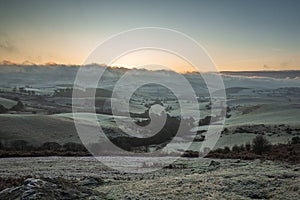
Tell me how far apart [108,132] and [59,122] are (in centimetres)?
1436

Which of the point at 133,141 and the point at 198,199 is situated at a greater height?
the point at 198,199

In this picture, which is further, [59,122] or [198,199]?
[59,122]

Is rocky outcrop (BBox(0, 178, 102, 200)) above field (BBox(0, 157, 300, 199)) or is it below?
above

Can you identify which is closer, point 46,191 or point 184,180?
point 46,191

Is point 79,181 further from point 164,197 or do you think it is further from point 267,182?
point 267,182

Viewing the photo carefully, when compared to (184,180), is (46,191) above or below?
above

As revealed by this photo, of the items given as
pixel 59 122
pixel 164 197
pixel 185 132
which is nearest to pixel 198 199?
pixel 164 197

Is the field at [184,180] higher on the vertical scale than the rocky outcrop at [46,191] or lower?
lower

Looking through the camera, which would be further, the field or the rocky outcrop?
the field

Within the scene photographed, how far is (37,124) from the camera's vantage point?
79500 mm

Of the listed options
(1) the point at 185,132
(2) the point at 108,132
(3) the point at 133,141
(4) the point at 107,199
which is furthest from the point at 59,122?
(4) the point at 107,199

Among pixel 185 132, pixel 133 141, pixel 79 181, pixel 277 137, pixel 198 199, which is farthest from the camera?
pixel 185 132

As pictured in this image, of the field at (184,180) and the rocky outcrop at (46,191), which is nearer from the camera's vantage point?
the rocky outcrop at (46,191)

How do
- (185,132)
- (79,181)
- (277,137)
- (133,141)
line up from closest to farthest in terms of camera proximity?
(79,181)
(277,137)
(133,141)
(185,132)
